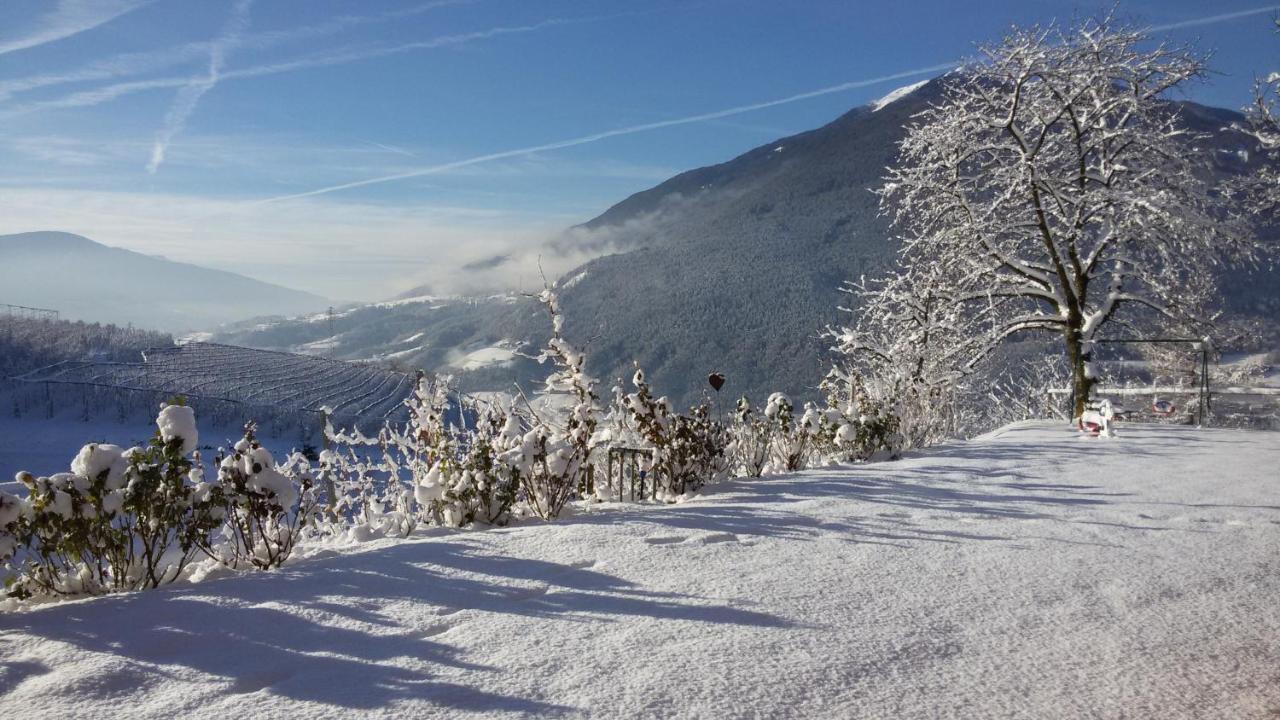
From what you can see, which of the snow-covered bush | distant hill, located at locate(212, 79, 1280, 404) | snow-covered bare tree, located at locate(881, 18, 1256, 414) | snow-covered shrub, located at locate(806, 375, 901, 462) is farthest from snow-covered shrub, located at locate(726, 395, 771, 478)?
distant hill, located at locate(212, 79, 1280, 404)

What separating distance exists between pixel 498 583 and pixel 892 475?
3.80m

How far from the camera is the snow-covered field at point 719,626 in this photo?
2.04 m


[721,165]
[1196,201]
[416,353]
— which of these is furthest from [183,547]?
[721,165]

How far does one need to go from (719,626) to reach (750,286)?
9239 cm

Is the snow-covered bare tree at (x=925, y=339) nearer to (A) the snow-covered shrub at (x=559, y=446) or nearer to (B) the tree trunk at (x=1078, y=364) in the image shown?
(B) the tree trunk at (x=1078, y=364)

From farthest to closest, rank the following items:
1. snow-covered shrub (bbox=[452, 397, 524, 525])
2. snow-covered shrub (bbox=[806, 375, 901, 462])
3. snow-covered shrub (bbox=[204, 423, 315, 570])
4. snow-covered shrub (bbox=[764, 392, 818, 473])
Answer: snow-covered shrub (bbox=[806, 375, 901, 462]), snow-covered shrub (bbox=[764, 392, 818, 473]), snow-covered shrub (bbox=[452, 397, 524, 525]), snow-covered shrub (bbox=[204, 423, 315, 570])

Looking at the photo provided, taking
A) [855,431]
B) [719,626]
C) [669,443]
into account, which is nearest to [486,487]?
[669,443]

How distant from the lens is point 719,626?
2.51m

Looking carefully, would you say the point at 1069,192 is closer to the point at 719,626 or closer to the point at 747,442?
the point at 747,442

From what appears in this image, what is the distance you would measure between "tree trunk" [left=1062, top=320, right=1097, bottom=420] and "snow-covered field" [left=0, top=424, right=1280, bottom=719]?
7713 millimetres

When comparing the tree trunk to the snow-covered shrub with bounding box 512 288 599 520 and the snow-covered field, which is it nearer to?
the snow-covered field

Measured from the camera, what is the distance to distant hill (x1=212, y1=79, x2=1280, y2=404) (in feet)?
247

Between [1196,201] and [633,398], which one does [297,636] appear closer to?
[633,398]

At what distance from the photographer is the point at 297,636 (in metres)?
2.55
